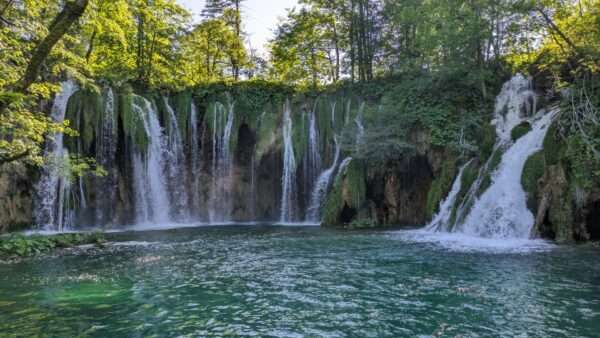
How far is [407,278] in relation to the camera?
8.04 m

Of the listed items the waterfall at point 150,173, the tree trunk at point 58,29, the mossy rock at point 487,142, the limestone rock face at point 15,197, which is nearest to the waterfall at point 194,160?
the waterfall at point 150,173

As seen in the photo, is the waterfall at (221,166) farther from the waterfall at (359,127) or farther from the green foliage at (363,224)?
the green foliage at (363,224)

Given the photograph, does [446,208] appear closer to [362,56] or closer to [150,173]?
[150,173]

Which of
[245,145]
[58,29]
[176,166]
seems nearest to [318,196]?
[245,145]

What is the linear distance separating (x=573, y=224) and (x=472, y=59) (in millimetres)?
11936

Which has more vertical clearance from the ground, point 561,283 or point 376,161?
point 376,161

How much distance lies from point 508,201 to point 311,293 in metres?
9.11

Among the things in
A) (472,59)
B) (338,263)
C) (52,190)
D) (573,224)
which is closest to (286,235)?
(338,263)

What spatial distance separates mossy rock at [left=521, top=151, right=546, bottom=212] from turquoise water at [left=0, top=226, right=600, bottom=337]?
2.20m

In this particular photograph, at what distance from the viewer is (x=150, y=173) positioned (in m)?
23.0

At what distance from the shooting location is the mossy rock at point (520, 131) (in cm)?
1518

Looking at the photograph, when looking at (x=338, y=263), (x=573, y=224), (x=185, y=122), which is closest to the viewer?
(x=338, y=263)

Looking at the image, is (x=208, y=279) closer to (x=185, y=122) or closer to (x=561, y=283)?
(x=561, y=283)

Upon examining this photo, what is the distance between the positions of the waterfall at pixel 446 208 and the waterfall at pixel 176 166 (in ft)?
47.6
